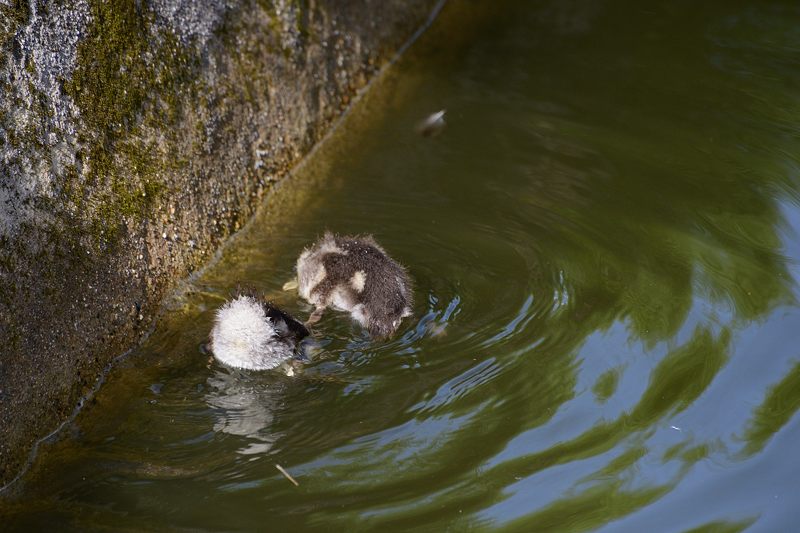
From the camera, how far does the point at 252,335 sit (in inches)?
185

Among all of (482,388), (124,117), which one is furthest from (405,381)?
(124,117)

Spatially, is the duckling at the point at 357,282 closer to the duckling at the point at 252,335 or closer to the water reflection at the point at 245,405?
the duckling at the point at 252,335

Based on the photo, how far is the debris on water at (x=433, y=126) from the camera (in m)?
6.50

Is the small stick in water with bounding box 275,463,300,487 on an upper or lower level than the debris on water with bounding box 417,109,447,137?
lower

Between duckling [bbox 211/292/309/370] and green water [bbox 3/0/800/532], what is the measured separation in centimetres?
9

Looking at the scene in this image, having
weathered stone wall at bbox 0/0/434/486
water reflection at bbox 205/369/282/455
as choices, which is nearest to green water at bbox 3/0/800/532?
water reflection at bbox 205/369/282/455

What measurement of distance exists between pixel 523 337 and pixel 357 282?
3.14 ft

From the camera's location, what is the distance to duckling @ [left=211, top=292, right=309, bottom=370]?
15.5ft

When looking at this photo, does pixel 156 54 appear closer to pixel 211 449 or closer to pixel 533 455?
pixel 211 449

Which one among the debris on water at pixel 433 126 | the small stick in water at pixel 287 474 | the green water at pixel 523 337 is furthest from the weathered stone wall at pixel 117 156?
the small stick in water at pixel 287 474

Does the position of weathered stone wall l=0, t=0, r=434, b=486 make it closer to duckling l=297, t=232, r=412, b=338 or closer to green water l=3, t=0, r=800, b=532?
green water l=3, t=0, r=800, b=532

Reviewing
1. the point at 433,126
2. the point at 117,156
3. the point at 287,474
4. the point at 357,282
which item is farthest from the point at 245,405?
the point at 433,126

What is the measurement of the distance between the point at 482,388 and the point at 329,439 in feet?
2.40

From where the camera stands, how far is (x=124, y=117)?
5.06m
